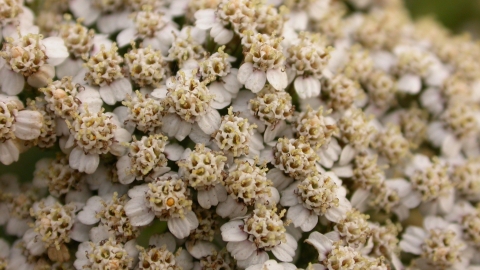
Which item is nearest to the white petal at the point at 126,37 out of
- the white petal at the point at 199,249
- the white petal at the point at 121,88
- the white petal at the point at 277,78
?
the white petal at the point at 121,88

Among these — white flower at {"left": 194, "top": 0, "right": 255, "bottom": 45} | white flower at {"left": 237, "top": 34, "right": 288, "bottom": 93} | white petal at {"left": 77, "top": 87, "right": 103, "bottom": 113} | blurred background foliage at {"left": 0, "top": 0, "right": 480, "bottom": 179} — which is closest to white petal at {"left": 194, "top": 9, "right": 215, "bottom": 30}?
white flower at {"left": 194, "top": 0, "right": 255, "bottom": 45}

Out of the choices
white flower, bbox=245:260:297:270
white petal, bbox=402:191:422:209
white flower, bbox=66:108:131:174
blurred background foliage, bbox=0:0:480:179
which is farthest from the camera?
blurred background foliage, bbox=0:0:480:179

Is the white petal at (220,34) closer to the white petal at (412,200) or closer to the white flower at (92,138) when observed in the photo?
the white flower at (92,138)

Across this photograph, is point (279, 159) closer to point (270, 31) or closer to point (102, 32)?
point (270, 31)

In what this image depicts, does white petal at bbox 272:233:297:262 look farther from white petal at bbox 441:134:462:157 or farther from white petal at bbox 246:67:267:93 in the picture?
white petal at bbox 441:134:462:157

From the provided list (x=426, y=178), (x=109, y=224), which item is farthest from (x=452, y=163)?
(x=109, y=224)

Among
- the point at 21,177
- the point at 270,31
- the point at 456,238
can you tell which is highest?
the point at 270,31

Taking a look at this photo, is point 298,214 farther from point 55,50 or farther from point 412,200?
point 55,50

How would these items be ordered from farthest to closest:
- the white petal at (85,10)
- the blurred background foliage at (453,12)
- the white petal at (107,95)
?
the blurred background foliage at (453,12)
the white petal at (85,10)
the white petal at (107,95)
